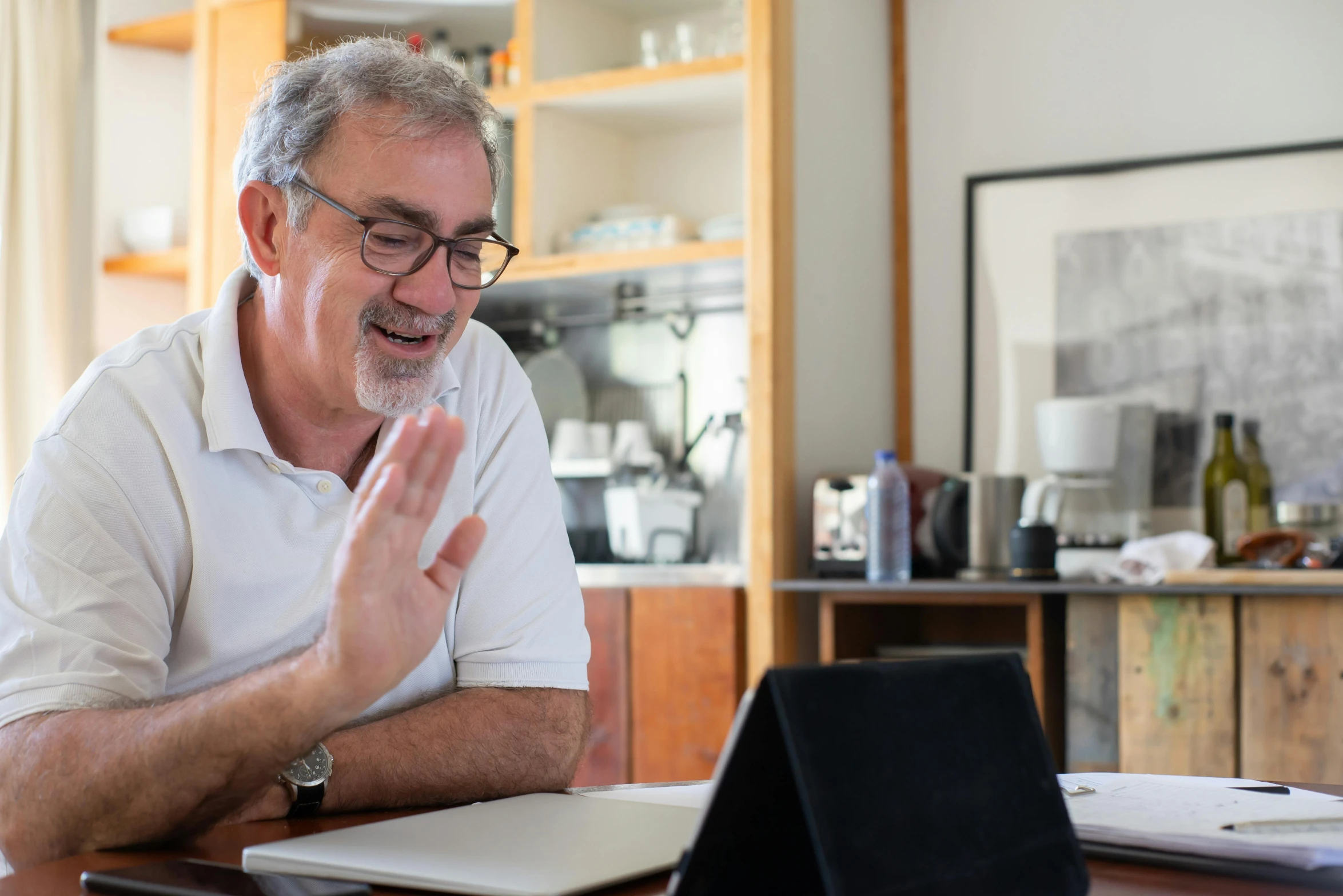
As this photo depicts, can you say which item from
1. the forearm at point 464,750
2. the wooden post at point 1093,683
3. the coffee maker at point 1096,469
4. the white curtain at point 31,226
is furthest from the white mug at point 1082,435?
the white curtain at point 31,226

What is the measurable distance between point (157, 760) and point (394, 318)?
497 mm

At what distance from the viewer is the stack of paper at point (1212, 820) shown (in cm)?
74

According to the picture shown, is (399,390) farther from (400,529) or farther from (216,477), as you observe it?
(400,529)

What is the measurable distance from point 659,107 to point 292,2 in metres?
0.99

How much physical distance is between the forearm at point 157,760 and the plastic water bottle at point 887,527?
1825 mm

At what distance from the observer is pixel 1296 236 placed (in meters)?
2.81

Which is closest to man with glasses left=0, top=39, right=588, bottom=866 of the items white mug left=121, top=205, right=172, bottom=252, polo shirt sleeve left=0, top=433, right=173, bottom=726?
polo shirt sleeve left=0, top=433, right=173, bottom=726

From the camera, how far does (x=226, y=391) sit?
123cm

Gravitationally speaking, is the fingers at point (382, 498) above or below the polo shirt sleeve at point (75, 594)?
above

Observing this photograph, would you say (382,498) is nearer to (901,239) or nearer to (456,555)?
(456,555)

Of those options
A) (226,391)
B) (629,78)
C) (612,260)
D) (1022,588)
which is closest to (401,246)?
(226,391)

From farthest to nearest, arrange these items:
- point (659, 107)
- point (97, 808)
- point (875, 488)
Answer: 1. point (659, 107)
2. point (875, 488)
3. point (97, 808)

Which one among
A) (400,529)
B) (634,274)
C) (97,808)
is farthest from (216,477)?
(634,274)

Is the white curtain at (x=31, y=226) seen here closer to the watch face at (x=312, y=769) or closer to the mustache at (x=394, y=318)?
the mustache at (x=394, y=318)
